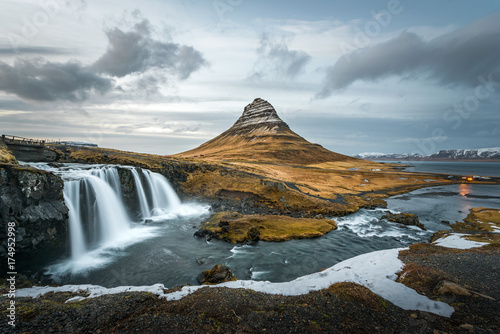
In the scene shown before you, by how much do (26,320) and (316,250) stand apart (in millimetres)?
24067

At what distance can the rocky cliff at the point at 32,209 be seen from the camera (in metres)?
20.1

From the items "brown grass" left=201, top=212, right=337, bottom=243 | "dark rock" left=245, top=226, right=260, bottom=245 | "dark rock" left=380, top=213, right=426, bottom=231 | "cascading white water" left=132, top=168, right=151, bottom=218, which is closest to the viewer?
"dark rock" left=245, top=226, right=260, bottom=245

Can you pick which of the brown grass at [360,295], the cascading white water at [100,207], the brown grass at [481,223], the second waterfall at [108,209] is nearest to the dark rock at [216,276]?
the brown grass at [360,295]

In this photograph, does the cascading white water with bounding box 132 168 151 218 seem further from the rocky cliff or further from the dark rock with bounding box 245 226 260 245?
the dark rock with bounding box 245 226 260 245

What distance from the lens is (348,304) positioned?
39.7ft

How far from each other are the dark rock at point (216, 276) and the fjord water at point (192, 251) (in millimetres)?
1204

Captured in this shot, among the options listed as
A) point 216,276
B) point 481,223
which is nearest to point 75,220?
point 216,276

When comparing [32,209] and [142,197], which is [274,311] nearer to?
[32,209]

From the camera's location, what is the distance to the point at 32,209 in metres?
21.9

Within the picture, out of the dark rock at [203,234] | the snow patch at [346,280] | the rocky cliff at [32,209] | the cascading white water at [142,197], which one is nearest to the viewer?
the snow patch at [346,280]

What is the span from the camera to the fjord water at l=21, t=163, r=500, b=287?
63.4ft

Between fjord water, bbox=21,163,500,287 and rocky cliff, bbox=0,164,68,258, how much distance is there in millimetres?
2574

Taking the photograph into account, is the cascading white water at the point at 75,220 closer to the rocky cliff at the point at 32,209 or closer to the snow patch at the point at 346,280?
the rocky cliff at the point at 32,209

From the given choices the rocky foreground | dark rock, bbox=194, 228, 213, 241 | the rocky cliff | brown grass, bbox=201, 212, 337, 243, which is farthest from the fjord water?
the rocky foreground
